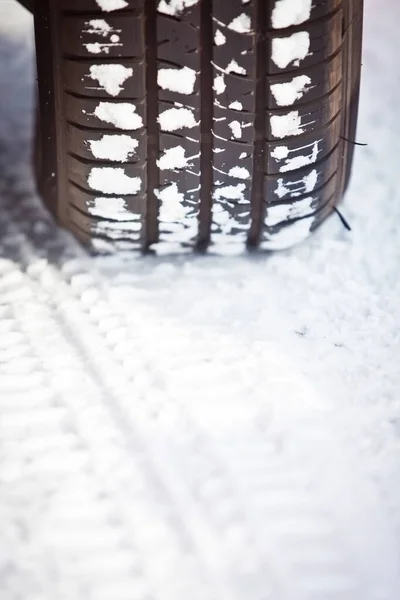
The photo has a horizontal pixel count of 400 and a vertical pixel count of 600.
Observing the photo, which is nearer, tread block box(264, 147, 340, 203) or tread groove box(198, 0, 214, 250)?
tread groove box(198, 0, 214, 250)

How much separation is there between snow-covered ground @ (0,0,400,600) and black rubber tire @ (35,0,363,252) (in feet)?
0.25

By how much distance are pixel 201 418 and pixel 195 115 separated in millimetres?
317

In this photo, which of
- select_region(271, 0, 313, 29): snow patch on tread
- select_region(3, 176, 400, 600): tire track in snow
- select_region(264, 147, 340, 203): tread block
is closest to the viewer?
select_region(3, 176, 400, 600): tire track in snow

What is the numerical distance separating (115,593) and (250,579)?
11cm

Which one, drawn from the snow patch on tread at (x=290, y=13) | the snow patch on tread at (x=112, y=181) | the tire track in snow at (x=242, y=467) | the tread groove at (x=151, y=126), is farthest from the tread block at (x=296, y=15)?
the tire track in snow at (x=242, y=467)

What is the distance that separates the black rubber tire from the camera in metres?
0.77

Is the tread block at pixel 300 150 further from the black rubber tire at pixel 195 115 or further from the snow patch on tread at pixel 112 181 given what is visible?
the snow patch on tread at pixel 112 181

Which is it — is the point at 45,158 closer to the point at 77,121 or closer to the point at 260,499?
the point at 77,121

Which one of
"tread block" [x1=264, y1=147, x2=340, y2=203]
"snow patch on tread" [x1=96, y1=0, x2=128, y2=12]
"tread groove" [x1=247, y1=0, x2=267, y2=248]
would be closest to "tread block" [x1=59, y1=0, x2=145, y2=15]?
"snow patch on tread" [x1=96, y1=0, x2=128, y2=12]

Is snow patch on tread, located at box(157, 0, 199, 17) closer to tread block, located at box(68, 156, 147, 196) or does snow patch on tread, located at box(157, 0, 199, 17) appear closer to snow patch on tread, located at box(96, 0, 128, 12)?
snow patch on tread, located at box(96, 0, 128, 12)

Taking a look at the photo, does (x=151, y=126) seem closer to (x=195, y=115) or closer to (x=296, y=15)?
(x=195, y=115)

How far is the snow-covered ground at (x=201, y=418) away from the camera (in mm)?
654

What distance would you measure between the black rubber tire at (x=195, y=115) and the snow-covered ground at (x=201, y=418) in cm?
8

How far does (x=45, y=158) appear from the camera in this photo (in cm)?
91
